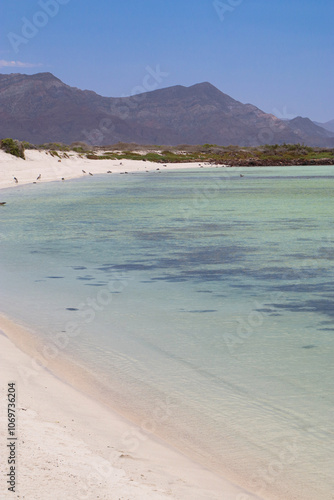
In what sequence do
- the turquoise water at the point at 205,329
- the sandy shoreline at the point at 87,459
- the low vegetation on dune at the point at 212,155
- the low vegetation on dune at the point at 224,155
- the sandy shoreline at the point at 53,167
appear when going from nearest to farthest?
the sandy shoreline at the point at 87,459
the turquoise water at the point at 205,329
the sandy shoreline at the point at 53,167
the low vegetation on dune at the point at 212,155
the low vegetation on dune at the point at 224,155

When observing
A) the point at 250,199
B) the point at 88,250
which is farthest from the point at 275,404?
→ the point at 250,199

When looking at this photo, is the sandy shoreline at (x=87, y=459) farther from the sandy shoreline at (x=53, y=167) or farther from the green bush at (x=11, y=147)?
the green bush at (x=11, y=147)

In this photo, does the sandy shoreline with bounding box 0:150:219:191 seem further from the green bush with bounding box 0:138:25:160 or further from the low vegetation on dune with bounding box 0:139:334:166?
the low vegetation on dune with bounding box 0:139:334:166

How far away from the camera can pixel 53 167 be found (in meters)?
78.8

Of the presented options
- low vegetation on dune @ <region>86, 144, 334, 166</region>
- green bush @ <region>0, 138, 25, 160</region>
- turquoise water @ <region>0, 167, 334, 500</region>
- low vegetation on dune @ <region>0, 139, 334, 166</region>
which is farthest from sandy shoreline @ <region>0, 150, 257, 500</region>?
low vegetation on dune @ <region>86, 144, 334, 166</region>

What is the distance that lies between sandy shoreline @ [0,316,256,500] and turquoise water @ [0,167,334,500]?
0.91ft

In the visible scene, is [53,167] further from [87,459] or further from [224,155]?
[87,459]

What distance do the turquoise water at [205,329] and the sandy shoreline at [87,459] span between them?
277 millimetres

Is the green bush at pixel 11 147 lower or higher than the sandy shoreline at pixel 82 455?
higher

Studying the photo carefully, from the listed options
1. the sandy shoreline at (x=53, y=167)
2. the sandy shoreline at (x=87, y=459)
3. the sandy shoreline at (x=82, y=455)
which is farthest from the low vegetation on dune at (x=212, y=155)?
the sandy shoreline at (x=87, y=459)

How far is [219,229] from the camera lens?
25.0 m

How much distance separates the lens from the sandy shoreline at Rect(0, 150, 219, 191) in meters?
62.4

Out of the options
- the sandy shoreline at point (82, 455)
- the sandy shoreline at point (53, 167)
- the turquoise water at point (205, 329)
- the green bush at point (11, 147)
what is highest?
the green bush at point (11, 147)

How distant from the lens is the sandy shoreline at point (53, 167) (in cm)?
6238
